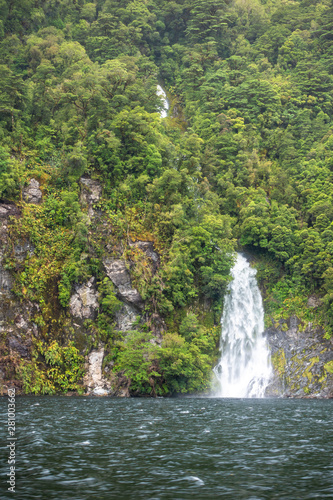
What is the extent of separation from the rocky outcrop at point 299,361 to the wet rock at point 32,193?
22.1 meters

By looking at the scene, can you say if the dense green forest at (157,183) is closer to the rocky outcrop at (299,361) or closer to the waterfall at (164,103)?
the waterfall at (164,103)

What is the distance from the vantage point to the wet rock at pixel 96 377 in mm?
35650

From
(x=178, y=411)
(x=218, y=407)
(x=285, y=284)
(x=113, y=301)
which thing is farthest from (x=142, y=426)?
(x=285, y=284)

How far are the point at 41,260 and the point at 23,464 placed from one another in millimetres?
28013

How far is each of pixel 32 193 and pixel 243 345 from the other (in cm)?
2135

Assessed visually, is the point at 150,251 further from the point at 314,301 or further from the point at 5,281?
the point at 314,301

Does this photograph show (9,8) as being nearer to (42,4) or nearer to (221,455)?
(42,4)

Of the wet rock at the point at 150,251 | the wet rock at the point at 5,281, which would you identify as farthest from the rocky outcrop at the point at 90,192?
the wet rock at the point at 5,281

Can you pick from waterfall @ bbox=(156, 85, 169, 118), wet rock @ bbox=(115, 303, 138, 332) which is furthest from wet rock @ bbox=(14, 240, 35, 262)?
waterfall @ bbox=(156, 85, 169, 118)

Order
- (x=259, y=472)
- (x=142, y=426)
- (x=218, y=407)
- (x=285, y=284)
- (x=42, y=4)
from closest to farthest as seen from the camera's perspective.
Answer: (x=259, y=472) < (x=142, y=426) < (x=218, y=407) < (x=285, y=284) < (x=42, y=4)

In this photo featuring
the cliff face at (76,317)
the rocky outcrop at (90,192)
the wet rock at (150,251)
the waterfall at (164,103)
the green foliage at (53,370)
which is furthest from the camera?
the waterfall at (164,103)

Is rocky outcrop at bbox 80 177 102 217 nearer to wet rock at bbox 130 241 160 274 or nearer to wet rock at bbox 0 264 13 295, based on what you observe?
wet rock at bbox 130 241 160 274

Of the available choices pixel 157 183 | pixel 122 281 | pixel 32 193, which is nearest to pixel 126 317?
pixel 122 281

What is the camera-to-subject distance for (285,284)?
45.3 m
